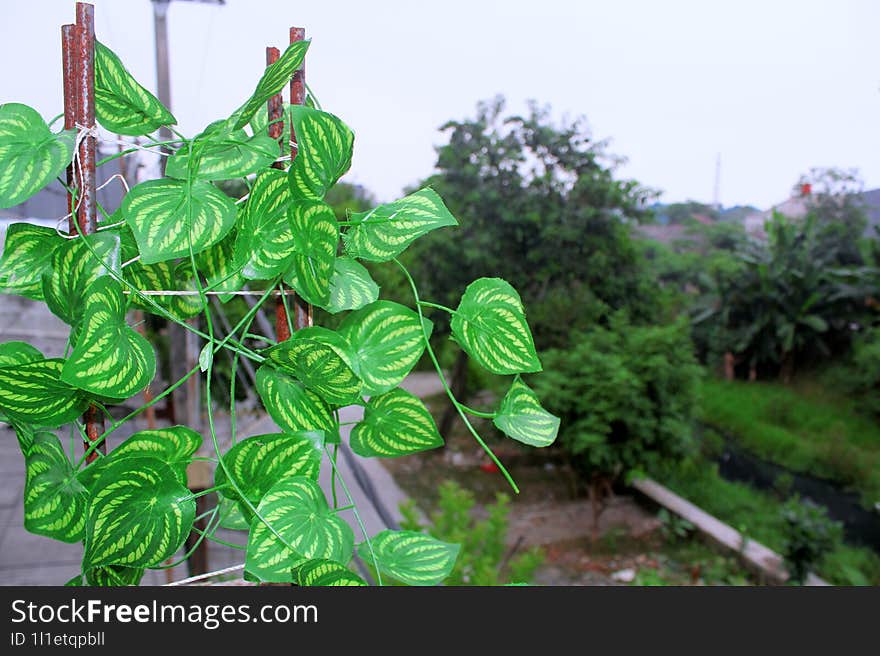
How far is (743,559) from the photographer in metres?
3.03

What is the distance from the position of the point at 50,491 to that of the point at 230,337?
0.12 metres

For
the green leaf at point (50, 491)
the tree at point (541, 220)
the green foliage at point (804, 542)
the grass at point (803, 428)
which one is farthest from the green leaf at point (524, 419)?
the grass at point (803, 428)

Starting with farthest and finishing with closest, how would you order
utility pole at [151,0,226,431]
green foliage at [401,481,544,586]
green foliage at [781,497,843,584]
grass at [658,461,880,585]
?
grass at [658,461,880,585] → green foliage at [781,497,843,584] → utility pole at [151,0,226,431] → green foliage at [401,481,544,586]

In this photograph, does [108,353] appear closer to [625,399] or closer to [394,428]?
[394,428]

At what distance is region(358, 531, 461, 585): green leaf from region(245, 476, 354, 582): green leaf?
0.13 feet

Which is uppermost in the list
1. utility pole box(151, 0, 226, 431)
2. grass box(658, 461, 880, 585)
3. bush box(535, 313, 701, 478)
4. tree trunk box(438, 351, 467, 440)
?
utility pole box(151, 0, 226, 431)

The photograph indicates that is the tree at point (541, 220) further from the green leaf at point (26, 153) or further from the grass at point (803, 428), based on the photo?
the green leaf at point (26, 153)

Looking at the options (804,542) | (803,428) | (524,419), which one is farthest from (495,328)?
(803,428)

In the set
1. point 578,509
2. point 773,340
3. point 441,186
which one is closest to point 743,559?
point 578,509

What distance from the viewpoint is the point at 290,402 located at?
0.34m

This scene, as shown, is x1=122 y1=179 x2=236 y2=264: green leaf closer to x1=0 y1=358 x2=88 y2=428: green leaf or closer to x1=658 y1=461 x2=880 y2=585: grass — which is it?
x1=0 y1=358 x2=88 y2=428: green leaf

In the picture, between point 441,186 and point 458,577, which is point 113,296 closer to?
point 458,577

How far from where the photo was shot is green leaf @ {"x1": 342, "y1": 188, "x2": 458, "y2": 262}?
1.11 ft

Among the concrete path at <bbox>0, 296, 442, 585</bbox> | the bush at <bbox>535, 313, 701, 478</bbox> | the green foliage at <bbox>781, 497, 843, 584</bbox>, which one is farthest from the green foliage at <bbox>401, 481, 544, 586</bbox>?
the bush at <bbox>535, 313, 701, 478</bbox>
